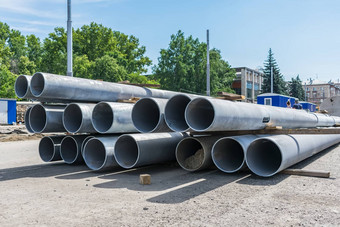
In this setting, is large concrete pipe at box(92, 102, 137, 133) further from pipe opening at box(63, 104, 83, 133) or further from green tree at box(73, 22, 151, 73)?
green tree at box(73, 22, 151, 73)

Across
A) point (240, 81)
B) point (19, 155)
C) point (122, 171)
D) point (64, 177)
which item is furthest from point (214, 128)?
point (240, 81)

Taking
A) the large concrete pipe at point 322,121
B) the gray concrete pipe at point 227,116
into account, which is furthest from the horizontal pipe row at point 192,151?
the large concrete pipe at point 322,121

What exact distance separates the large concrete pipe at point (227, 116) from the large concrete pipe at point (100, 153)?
91.9 inches

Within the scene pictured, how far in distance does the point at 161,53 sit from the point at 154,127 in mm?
39772

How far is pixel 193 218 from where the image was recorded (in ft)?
14.0

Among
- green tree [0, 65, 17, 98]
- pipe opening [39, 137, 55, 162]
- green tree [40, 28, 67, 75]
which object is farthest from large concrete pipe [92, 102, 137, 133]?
green tree [40, 28, 67, 75]

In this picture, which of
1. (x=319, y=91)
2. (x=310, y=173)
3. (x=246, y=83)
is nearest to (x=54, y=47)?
(x=246, y=83)

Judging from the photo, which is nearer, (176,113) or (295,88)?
(176,113)

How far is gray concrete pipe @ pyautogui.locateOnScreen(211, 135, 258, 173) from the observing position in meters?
7.04

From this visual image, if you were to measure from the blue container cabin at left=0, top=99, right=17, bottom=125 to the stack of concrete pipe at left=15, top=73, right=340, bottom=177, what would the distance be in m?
19.9

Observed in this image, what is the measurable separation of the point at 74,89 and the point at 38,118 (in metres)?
1.47

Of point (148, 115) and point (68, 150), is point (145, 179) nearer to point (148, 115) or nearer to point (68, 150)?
point (148, 115)

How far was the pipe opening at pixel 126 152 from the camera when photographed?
24.8 feet

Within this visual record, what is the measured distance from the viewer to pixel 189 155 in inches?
323
